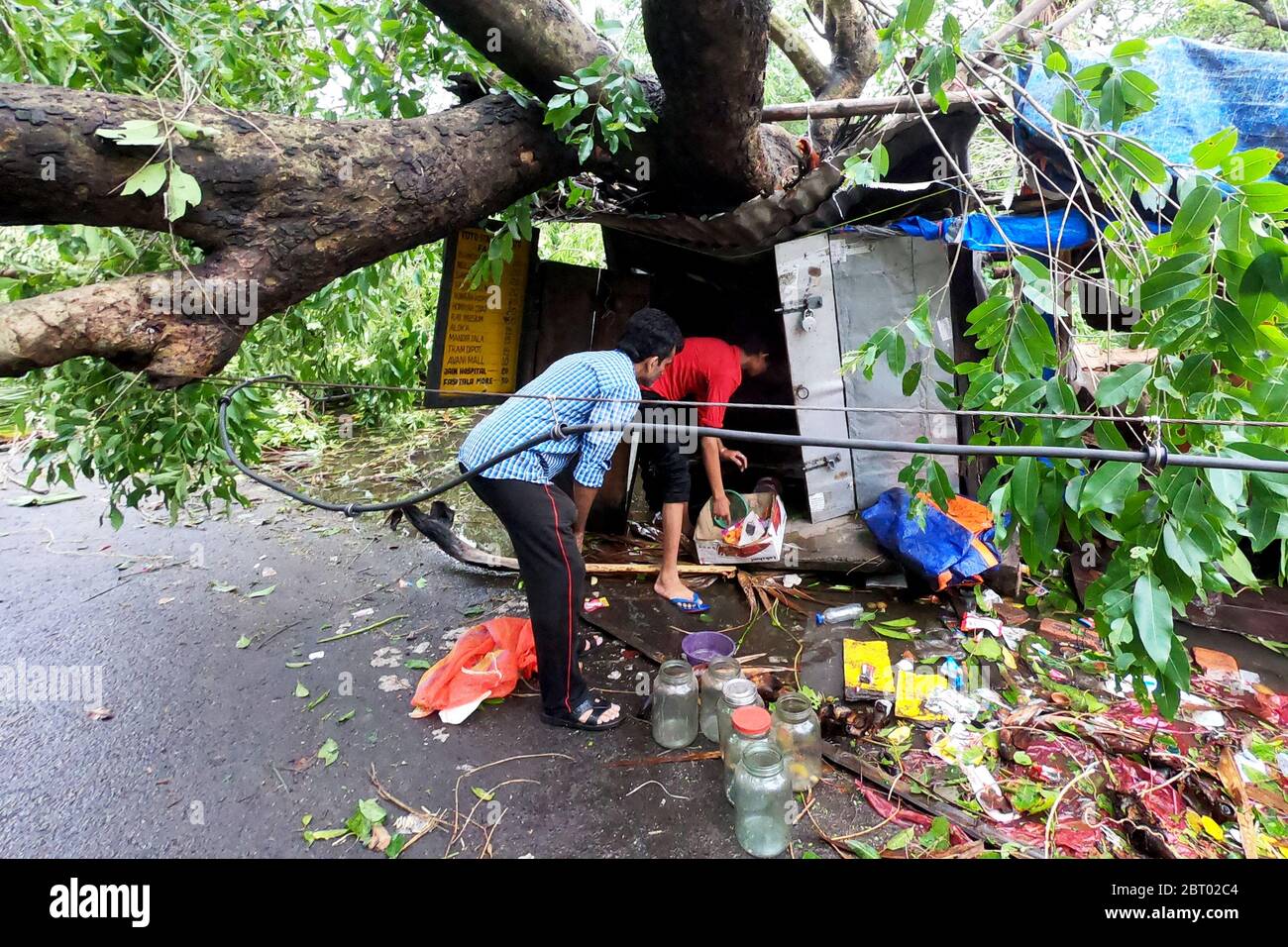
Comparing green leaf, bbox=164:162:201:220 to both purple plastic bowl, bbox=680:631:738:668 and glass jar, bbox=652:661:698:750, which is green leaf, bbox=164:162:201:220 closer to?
glass jar, bbox=652:661:698:750

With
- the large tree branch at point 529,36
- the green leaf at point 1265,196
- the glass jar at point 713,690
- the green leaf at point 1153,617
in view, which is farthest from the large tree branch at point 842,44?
the green leaf at point 1153,617

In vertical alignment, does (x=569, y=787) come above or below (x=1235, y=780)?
below

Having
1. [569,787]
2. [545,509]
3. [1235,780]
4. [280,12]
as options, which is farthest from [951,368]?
[280,12]

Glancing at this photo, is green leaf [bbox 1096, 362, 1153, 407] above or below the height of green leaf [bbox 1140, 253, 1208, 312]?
below

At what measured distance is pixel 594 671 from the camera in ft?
12.4

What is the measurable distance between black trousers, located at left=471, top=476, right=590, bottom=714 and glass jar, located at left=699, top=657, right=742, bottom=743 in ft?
2.35

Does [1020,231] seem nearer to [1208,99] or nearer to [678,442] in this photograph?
[1208,99]

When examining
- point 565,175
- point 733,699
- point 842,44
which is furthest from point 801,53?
point 733,699

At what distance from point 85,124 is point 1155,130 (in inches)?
211

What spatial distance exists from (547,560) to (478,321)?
8.90 ft

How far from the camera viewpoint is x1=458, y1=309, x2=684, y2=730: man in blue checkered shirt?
2965 mm

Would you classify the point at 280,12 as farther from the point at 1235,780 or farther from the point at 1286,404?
the point at 1235,780

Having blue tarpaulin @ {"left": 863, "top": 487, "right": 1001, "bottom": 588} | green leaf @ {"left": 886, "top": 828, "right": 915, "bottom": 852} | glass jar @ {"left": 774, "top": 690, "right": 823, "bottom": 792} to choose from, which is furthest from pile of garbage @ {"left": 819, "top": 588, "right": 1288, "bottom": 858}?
blue tarpaulin @ {"left": 863, "top": 487, "right": 1001, "bottom": 588}

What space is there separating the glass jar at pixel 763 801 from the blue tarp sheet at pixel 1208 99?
386 cm
